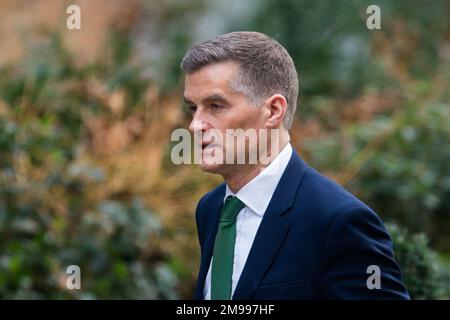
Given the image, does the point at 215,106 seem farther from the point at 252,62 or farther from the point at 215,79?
the point at 252,62

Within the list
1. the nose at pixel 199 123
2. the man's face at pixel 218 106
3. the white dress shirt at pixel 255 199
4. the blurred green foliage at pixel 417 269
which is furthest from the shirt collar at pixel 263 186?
the blurred green foliage at pixel 417 269

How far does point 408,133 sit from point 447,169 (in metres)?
0.43

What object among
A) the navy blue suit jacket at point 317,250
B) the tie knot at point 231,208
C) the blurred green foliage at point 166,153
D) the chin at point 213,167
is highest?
the blurred green foliage at point 166,153

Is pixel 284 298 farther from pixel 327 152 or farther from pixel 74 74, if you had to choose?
pixel 74 74

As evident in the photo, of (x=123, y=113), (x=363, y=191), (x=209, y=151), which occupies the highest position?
(x=123, y=113)

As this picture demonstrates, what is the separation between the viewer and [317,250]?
241 centimetres

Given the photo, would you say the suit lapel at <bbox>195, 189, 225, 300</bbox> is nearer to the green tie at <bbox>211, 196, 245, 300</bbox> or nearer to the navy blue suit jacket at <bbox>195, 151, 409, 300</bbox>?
the green tie at <bbox>211, 196, 245, 300</bbox>

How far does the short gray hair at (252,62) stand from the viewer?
2.64 m

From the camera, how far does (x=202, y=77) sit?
2.64m

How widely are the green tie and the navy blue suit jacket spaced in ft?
0.39

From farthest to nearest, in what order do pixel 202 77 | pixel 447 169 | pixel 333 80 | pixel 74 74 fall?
1. pixel 333 80
2. pixel 74 74
3. pixel 447 169
4. pixel 202 77

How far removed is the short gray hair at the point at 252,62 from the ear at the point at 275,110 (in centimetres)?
2

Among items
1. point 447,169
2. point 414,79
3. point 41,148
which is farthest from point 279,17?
point 41,148

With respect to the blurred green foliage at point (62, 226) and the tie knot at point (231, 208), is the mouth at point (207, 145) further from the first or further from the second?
the blurred green foliage at point (62, 226)
